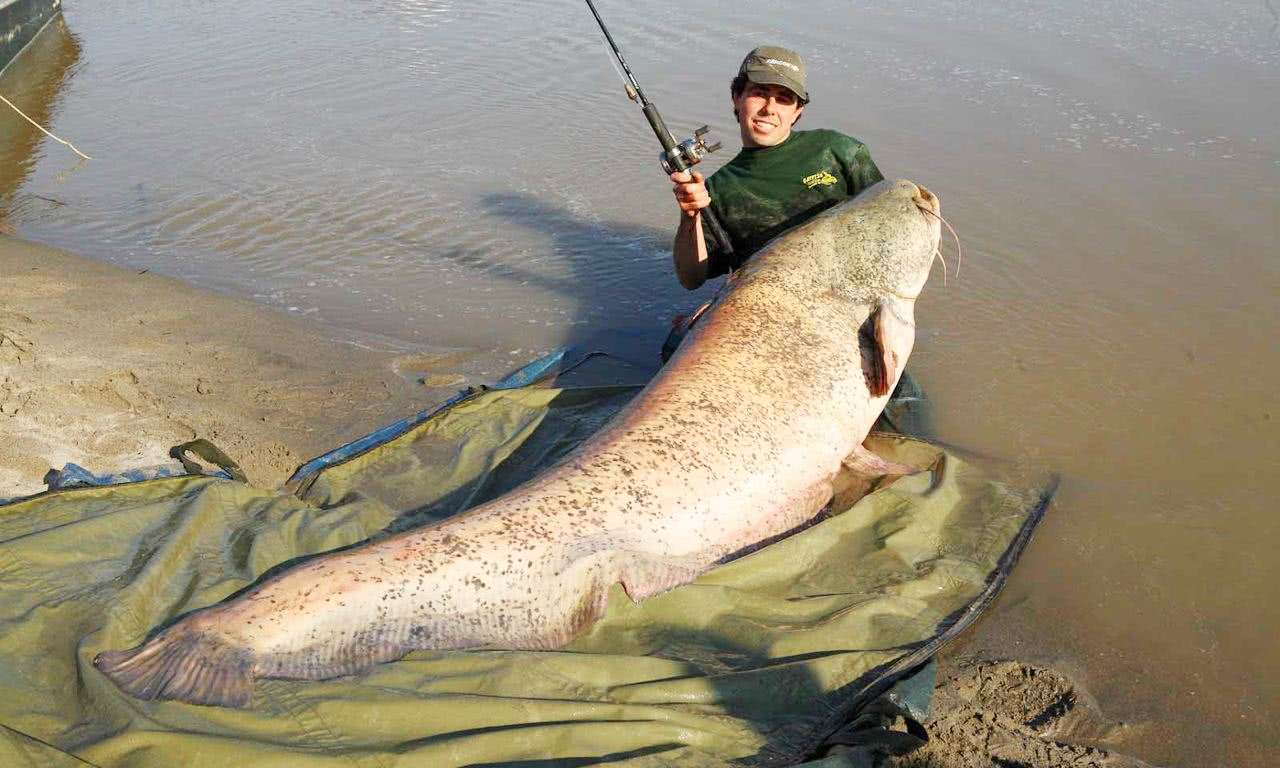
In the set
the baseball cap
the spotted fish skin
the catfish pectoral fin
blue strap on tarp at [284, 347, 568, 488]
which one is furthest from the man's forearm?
the catfish pectoral fin

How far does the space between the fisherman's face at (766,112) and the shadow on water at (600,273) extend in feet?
4.32

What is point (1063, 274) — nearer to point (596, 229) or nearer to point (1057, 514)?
point (1057, 514)

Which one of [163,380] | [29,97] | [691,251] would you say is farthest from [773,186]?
[29,97]

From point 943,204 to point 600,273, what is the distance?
245cm

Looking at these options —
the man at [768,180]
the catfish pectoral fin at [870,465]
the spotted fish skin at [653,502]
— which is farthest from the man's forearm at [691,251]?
the catfish pectoral fin at [870,465]

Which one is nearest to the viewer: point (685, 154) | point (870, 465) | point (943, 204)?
point (870, 465)

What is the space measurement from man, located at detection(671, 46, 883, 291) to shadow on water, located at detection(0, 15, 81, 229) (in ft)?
18.0

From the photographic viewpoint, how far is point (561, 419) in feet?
14.6

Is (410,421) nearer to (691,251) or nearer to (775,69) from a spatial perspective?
(691,251)

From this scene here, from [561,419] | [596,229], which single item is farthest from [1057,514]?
[596,229]

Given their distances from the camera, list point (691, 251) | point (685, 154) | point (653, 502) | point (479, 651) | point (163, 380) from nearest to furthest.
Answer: point (479, 651)
point (653, 502)
point (685, 154)
point (691, 251)
point (163, 380)

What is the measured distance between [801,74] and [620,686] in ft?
9.26

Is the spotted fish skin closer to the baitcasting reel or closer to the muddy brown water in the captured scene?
the baitcasting reel

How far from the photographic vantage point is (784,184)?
15.2ft
